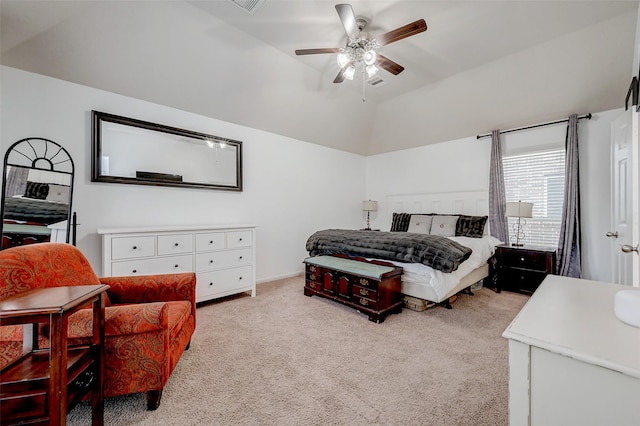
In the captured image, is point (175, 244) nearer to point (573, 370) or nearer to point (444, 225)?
point (573, 370)

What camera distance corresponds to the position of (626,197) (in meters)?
1.85

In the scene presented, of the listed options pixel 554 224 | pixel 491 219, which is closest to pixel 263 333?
pixel 491 219

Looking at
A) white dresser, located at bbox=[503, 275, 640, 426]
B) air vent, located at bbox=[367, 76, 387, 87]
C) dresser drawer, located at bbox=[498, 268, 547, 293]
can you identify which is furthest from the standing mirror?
dresser drawer, located at bbox=[498, 268, 547, 293]

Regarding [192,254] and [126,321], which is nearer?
[126,321]

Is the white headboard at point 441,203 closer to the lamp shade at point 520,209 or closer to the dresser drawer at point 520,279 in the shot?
the lamp shade at point 520,209

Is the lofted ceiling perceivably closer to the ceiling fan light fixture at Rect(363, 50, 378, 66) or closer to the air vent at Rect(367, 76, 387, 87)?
the air vent at Rect(367, 76, 387, 87)

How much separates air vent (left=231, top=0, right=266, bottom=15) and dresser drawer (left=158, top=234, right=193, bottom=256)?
2362mm

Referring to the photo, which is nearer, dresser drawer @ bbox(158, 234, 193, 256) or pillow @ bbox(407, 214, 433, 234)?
dresser drawer @ bbox(158, 234, 193, 256)

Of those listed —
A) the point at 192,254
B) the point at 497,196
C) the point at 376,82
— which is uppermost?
the point at 376,82

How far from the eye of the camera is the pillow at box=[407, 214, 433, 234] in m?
4.45

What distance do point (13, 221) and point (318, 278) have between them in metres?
2.88

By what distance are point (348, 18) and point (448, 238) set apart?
2629mm

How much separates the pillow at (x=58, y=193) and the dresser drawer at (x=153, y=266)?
0.83 meters

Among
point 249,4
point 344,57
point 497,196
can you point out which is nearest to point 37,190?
point 249,4
